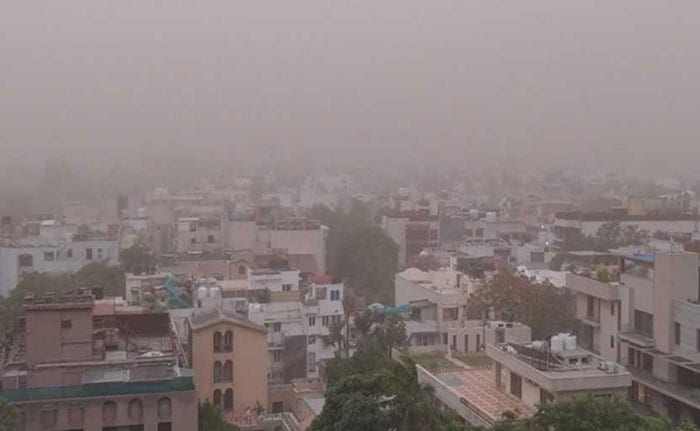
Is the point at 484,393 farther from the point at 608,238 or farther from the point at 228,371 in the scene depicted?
the point at 608,238

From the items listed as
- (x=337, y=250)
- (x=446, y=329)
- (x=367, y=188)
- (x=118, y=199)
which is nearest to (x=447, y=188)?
(x=367, y=188)

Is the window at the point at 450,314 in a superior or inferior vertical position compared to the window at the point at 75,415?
superior

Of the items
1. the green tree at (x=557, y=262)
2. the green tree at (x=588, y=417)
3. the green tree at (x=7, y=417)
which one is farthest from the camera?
the green tree at (x=557, y=262)

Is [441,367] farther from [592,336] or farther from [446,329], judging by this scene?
[446,329]

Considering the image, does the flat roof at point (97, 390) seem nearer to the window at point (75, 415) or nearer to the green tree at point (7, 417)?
the window at point (75, 415)

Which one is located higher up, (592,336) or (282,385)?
(592,336)

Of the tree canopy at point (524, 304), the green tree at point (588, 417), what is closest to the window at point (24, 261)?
the tree canopy at point (524, 304)
